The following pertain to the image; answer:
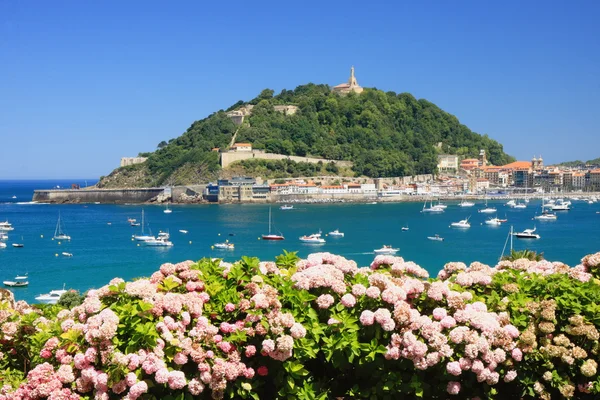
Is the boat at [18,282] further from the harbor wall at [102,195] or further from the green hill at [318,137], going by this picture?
the green hill at [318,137]

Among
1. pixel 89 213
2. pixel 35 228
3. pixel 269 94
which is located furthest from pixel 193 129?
pixel 35 228

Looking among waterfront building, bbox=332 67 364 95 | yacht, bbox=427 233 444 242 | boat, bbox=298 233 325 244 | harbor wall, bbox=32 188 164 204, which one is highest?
waterfront building, bbox=332 67 364 95

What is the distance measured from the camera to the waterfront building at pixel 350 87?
12444cm

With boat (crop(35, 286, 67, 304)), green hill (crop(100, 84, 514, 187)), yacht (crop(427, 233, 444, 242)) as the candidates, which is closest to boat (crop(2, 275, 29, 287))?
boat (crop(35, 286, 67, 304))

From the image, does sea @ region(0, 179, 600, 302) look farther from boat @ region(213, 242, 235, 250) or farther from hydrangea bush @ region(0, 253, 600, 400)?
hydrangea bush @ region(0, 253, 600, 400)

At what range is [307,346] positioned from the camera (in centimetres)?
505

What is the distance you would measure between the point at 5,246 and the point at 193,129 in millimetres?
68926

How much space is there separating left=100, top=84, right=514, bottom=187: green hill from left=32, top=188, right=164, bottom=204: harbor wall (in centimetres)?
513

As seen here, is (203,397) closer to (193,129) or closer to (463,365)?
(463,365)

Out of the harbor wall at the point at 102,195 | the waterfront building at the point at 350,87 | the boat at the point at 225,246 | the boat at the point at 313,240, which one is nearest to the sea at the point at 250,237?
the boat at the point at 225,246

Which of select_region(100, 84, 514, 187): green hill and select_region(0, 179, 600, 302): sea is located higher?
select_region(100, 84, 514, 187): green hill

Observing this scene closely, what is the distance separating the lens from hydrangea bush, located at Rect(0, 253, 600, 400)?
4.83 m

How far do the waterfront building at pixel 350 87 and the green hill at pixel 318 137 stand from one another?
200 cm

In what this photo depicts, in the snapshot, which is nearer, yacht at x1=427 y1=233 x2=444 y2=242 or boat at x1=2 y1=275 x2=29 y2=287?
boat at x1=2 y1=275 x2=29 y2=287
